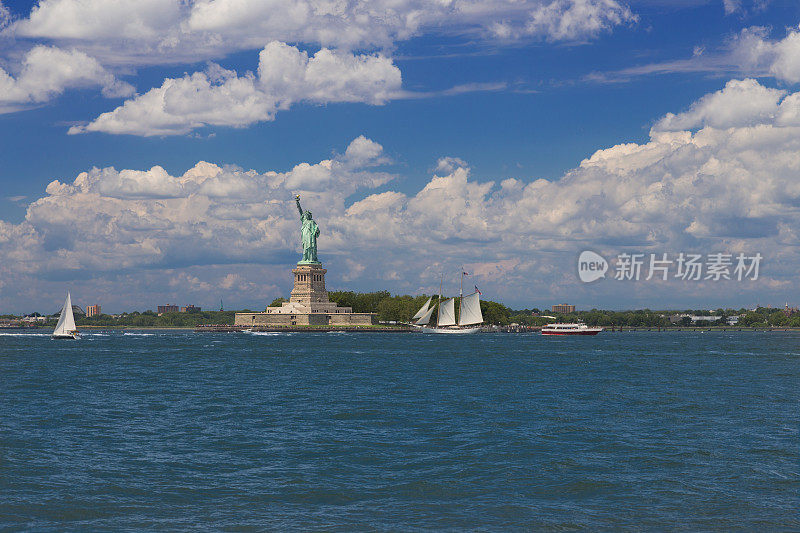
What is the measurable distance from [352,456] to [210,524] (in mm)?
9829

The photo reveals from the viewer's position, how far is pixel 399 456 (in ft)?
97.0

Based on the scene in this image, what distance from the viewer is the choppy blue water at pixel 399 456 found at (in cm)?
2147

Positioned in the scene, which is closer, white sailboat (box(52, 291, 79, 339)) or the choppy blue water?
the choppy blue water

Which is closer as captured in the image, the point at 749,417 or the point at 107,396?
the point at 749,417

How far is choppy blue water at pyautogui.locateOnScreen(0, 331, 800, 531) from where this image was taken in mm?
21469

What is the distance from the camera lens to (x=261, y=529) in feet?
65.1

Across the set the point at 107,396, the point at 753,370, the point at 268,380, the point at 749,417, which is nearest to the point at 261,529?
the point at 749,417

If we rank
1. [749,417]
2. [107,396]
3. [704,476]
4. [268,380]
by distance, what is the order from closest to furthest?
[704,476]
[749,417]
[107,396]
[268,380]

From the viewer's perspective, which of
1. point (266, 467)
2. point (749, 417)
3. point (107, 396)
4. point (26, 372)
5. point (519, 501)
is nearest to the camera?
point (519, 501)

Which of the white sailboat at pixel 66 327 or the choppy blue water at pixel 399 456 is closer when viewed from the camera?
the choppy blue water at pixel 399 456

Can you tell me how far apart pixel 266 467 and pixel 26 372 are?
181 ft

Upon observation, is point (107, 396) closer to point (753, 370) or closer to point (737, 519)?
point (737, 519)

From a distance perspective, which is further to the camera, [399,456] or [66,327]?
[66,327]

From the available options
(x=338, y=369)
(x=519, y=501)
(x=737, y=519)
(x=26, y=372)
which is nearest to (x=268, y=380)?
(x=338, y=369)
